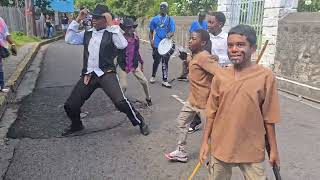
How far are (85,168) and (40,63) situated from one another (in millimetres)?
9930

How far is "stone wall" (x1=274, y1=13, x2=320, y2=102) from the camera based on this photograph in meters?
8.48

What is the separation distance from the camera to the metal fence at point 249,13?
10859 mm

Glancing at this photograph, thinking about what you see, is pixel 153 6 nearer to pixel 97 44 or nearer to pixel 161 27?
pixel 161 27

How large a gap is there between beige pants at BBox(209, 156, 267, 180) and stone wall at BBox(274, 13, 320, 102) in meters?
5.73

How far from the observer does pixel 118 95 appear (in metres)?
5.43

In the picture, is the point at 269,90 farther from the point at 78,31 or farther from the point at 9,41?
the point at 9,41

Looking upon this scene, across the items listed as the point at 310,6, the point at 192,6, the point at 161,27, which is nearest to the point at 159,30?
the point at 161,27

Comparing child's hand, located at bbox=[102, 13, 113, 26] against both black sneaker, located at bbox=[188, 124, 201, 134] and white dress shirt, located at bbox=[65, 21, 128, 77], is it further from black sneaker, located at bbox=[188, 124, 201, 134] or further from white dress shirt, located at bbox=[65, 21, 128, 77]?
black sneaker, located at bbox=[188, 124, 201, 134]

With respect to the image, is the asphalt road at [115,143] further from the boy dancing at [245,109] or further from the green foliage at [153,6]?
the green foliage at [153,6]

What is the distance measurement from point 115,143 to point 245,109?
2.87 metres

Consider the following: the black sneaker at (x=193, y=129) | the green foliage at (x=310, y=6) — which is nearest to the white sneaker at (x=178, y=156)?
the black sneaker at (x=193, y=129)

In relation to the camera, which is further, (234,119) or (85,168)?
(85,168)

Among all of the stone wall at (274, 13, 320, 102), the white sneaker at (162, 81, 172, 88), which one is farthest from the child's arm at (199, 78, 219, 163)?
the white sneaker at (162, 81, 172, 88)

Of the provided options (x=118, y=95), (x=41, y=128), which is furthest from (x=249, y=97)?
(x=41, y=128)
